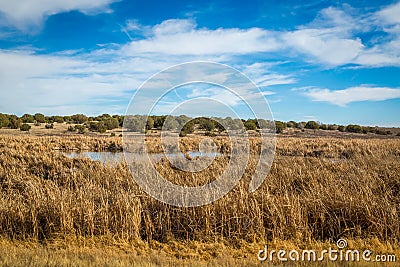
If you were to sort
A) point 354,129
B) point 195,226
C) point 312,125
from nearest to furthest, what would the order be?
1. point 195,226
2. point 354,129
3. point 312,125

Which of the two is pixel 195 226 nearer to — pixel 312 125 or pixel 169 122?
pixel 169 122

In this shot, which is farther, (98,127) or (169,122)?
(98,127)

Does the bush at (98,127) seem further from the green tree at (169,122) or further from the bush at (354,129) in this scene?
the bush at (354,129)

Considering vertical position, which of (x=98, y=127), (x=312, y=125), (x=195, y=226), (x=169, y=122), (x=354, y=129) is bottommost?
(x=195, y=226)

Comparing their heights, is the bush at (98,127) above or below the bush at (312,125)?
below

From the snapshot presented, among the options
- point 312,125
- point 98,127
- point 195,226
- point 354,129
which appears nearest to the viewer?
point 195,226

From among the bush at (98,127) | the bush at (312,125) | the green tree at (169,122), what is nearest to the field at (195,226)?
the green tree at (169,122)

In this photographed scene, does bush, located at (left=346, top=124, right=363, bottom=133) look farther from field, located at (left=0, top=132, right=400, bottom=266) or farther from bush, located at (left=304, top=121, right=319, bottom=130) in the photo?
field, located at (left=0, top=132, right=400, bottom=266)

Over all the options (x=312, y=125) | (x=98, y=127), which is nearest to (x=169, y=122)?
(x=98, y=127)

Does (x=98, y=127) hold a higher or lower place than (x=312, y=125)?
lower

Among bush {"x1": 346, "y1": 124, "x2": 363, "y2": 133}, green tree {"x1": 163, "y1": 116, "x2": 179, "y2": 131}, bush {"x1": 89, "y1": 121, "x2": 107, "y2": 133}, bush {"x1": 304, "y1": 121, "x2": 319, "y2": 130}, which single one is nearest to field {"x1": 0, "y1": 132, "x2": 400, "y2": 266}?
green tree {"x1": 163, "y1": 116, "x2": 179, "y2": 131}

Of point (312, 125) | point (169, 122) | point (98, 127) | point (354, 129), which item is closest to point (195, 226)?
point (169, 122)

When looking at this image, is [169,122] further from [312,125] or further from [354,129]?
[312,125]

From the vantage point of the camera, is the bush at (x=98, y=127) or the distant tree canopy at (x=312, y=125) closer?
the bush at (x=98, y=127)
